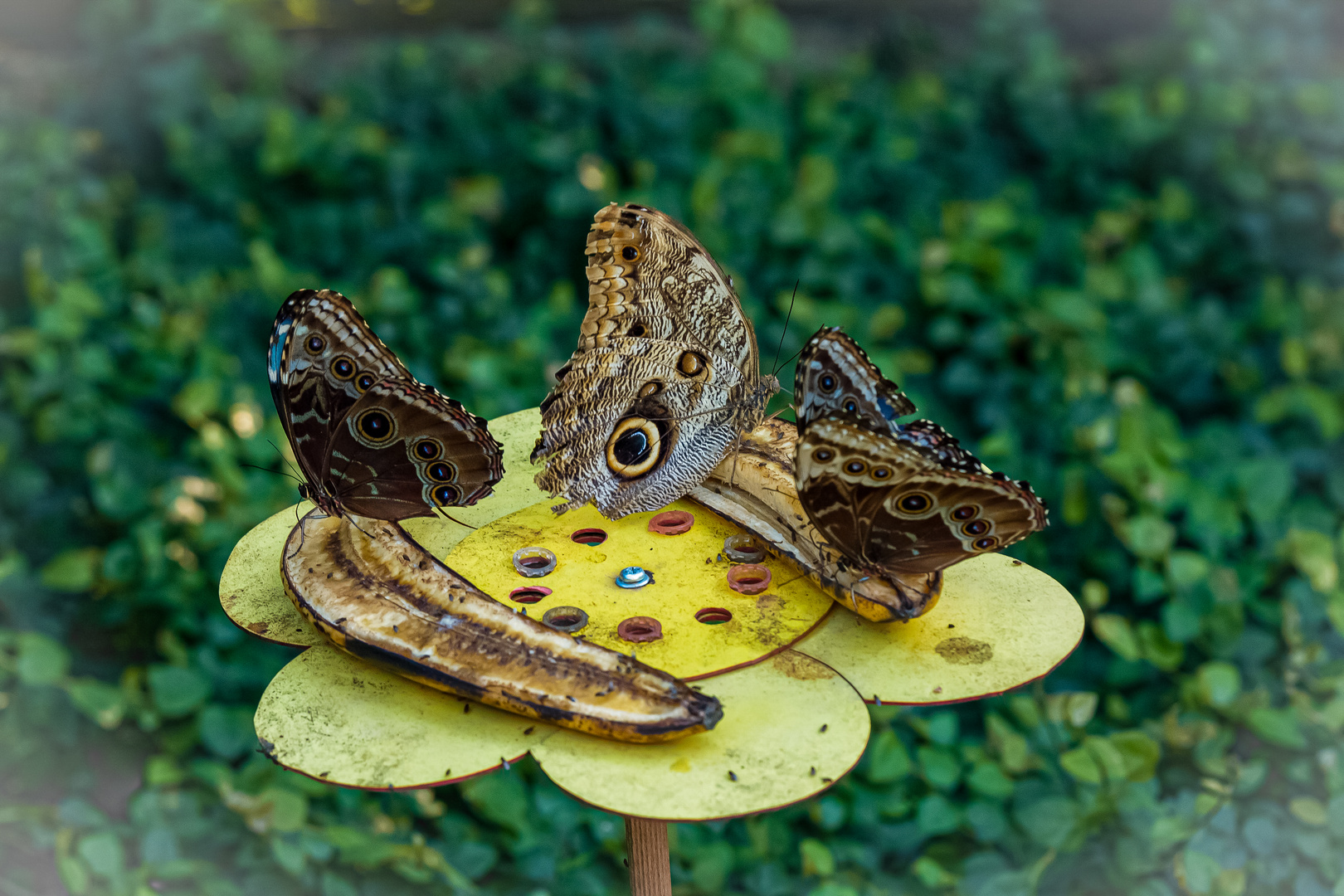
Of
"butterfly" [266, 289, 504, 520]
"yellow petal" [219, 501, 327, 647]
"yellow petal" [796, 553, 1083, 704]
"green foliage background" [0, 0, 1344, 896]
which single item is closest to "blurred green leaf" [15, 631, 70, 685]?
"green foliage background" [0, 0, 1344, 896]

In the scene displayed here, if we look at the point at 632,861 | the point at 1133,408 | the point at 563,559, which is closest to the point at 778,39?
the point at 1133,408

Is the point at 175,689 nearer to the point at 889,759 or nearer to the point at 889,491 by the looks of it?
the point at 889,759

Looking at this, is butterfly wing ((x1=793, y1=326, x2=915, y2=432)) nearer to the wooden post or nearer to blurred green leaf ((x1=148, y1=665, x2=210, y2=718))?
the wooden post

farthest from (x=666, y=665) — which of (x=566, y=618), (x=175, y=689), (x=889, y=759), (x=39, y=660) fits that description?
(x=39, y=660)

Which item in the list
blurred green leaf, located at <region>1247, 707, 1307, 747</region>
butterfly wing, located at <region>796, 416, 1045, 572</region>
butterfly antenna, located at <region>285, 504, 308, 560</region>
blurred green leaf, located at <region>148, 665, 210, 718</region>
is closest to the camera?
butterfly wing, located at <region>796, 416, 1045, 572</region>

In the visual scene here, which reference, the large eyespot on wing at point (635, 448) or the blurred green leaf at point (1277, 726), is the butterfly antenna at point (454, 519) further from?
the blurred green leaf at point (1277, 726)

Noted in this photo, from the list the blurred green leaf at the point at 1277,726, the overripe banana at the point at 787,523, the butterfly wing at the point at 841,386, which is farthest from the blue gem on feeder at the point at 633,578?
the blurred green leaf at the point at 1277,726
